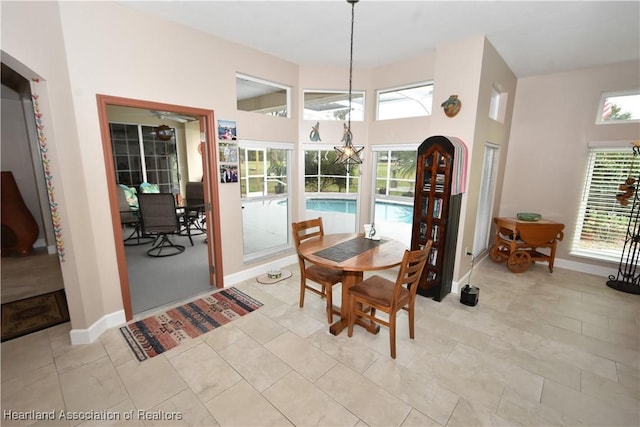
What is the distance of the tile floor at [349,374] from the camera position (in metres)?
1.78

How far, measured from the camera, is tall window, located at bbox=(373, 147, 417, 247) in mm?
4074

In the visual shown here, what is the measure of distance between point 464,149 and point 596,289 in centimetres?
262

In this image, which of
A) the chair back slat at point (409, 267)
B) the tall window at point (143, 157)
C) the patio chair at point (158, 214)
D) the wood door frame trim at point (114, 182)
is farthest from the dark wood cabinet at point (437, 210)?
the tall window at point (143, 157)

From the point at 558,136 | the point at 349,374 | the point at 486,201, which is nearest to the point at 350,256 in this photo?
the point at 349,374

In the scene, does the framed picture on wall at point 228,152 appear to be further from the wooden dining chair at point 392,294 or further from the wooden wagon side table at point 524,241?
the wooden wagon side table at point 524,241

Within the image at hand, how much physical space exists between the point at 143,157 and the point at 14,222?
284cm

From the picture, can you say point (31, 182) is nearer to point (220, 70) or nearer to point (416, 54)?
point (220, 70)

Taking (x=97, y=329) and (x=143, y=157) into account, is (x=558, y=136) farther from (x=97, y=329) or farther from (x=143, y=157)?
(x=143, y=157)

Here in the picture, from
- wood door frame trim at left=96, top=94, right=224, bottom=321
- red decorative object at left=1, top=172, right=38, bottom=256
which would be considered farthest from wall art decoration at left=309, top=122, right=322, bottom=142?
red decorative object at left=1, top=172, right=38, bottom=256

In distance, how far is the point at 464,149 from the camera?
9.86 ft

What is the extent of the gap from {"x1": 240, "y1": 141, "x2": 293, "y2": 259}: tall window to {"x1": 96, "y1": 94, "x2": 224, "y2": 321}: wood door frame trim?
1.40 feet

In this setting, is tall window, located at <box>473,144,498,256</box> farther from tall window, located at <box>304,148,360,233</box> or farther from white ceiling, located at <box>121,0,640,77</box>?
tall window, located at <box>304,148,360,233</box>

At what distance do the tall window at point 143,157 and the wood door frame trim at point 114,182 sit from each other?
450 centimetres

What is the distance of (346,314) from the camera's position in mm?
2705
